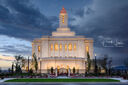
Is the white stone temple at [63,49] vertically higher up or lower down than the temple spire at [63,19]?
lower down

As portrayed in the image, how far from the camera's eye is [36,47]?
2985 inches

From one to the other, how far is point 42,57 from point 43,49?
346cm

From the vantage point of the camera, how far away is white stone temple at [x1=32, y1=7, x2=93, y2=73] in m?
68.2

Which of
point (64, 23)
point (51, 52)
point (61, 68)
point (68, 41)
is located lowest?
point (61, 68)

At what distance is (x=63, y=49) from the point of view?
7238cm

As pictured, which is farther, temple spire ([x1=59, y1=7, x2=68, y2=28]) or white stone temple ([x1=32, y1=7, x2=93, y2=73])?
temple spire ([x1=59, y1=7, x2=68, y2=28])

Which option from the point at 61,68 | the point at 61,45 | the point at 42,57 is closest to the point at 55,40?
the point at 61,45

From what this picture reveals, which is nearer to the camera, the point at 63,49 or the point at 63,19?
the point at 63,49

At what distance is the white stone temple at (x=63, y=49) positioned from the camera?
6819cm

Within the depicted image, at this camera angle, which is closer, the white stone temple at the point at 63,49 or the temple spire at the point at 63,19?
the white stone temple at the point at 63,49

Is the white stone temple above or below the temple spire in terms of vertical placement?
below

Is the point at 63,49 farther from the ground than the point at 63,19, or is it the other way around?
the point at 63,19

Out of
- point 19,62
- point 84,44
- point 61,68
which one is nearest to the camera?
point 61,68

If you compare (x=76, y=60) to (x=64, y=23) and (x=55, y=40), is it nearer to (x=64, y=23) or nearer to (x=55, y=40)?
(x=55, y=40)
